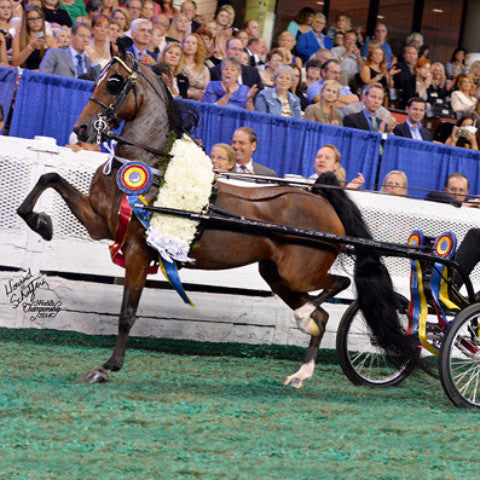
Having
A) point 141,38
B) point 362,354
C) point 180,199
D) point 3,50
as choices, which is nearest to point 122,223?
point 180,199

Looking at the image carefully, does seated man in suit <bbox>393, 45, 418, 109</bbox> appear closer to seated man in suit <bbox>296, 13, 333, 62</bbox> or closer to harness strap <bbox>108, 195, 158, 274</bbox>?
seated man in suit <bbox>296, 13, 333, 62</bbox>

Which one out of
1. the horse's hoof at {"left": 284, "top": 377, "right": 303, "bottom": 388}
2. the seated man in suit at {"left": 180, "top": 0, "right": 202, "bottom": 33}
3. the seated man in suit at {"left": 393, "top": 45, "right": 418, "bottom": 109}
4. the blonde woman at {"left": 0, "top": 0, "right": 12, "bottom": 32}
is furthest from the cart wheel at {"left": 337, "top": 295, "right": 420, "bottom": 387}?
the seated man in suit at {"left": 393, "top": 45, "right": 418, "bottom": 109}

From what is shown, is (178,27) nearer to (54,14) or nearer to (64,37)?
(54,14)

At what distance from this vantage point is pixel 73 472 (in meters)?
3.62

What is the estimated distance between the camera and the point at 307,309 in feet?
20.6

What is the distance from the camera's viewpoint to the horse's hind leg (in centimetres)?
623

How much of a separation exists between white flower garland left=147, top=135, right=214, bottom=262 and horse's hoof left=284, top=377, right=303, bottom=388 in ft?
3.70

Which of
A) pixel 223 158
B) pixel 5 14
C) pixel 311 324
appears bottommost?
pixel 311 324

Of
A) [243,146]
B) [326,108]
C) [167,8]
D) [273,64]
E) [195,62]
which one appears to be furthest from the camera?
[167,8]

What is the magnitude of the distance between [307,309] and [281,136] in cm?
A: 340

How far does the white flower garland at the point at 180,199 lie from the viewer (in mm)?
5621

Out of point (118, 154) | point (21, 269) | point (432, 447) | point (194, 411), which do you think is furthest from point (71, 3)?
point (432, 447)

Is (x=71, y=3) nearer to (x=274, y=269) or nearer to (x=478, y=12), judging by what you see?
(x=274, y=269)

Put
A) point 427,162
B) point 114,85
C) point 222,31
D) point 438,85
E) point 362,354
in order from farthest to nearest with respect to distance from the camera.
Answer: point 438,85 → point 222,31 → point 427,162 → point 362,354 → point 114,85
